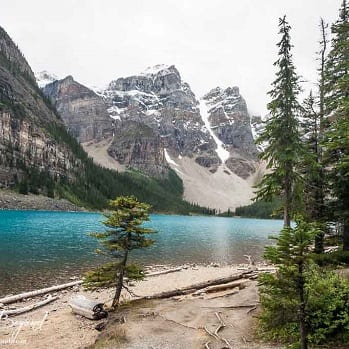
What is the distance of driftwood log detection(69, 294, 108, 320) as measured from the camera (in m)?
19.0

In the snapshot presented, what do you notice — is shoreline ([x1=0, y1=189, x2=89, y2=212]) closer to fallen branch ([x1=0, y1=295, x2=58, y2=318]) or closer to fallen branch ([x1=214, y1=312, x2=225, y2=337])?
fallen branch ([x1=0, y1=295, x2=58, y2=318])

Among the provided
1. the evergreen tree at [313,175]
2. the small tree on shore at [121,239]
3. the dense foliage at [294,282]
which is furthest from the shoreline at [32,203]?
the dense foliage at [294,282]

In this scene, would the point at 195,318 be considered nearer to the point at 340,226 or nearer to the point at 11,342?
the point at 11,342

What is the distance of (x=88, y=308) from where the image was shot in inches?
760

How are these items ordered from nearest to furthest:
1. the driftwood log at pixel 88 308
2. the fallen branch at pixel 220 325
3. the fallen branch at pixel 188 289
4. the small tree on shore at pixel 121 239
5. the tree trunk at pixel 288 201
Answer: the fallen branch at pixel 220 325
the driftwood log at pixel 88 308
the small tree on shore at pixel 121 239
the fallen branch at pixel 188 289
the tree trunk at pixel 288 201

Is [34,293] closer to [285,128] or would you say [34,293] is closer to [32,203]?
[285,128]

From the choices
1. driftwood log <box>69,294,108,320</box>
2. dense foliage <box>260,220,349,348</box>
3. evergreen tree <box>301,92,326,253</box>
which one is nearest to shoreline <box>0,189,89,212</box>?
driftwood log <box>69,294,108,320</box>

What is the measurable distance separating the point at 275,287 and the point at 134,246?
12.3 meters

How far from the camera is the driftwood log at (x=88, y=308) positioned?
19.0m

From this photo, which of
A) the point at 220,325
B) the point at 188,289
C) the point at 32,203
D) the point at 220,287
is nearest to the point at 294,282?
the point at 220,325

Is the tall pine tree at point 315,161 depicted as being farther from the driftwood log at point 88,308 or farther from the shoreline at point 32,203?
the shoreline at point 32,203

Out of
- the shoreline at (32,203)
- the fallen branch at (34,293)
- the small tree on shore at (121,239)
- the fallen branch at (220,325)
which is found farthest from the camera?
the shoreline at (32,203)

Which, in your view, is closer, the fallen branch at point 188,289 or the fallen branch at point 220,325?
the fallen branch at point 220,325

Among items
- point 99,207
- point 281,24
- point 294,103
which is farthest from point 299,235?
point 99,207
